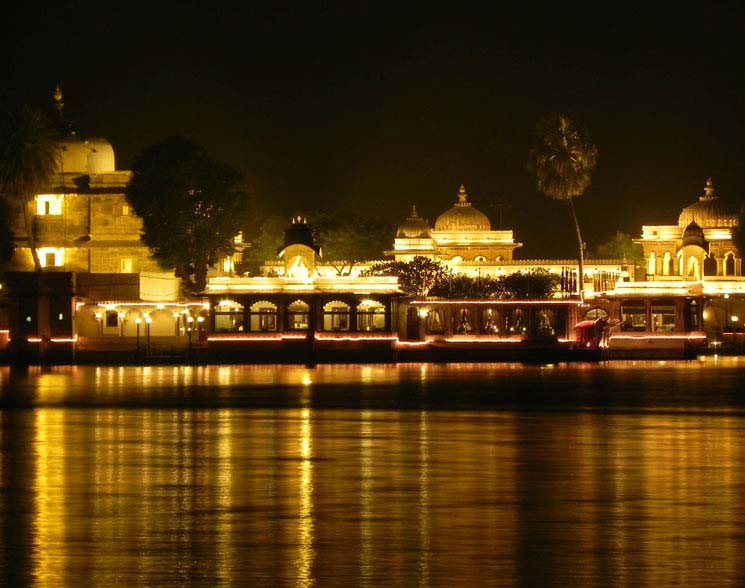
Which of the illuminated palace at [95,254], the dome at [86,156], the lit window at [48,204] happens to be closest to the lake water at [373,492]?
the illuminated palace at [95,254]

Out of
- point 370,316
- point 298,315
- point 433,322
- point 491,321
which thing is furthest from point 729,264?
point 298,315

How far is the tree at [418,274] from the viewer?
11619 centimetres

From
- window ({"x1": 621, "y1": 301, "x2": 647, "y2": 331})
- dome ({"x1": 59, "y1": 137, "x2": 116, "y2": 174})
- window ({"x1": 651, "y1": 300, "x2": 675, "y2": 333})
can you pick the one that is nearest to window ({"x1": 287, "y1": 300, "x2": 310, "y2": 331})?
window ({"x1": 621, "y1": 301, "x2": 647, "y2": 331})

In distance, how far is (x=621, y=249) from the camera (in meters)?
161

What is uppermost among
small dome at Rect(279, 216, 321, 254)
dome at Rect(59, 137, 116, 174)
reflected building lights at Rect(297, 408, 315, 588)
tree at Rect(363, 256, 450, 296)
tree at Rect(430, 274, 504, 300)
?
dome at Rect(59, 137, 116, 174)

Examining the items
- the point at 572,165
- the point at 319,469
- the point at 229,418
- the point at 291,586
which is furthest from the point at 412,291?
the point at 291,586

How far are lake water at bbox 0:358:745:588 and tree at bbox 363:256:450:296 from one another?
69.8 meters

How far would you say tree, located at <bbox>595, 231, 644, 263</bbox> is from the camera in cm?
15762

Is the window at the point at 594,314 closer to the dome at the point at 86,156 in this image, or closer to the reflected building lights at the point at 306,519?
the dome at the point at 86,156

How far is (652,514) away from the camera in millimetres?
21500

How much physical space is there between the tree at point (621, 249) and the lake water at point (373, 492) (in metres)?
113

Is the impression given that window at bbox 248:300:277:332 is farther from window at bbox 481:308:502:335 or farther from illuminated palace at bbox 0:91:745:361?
window at bbox 481:308:502:335

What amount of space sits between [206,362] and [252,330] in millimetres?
5842

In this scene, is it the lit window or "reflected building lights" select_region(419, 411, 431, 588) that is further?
the lit window
